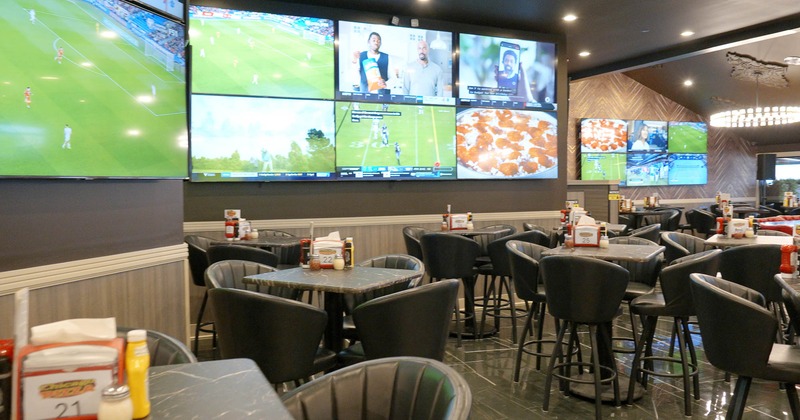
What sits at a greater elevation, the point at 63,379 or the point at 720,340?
the point at 63,379

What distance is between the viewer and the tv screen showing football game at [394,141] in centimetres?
619

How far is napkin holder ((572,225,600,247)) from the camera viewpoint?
4176mm

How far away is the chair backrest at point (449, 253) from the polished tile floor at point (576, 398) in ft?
2.22

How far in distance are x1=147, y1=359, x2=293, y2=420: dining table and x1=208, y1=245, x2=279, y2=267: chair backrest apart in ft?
8.54

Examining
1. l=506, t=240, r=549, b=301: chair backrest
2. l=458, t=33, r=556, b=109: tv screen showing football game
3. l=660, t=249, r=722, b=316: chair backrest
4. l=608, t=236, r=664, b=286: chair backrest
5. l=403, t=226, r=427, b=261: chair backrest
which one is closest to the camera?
l=660, t=249, r=722, b=316: chair backrest

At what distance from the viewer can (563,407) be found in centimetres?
366

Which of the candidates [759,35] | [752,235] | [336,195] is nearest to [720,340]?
[752,235]

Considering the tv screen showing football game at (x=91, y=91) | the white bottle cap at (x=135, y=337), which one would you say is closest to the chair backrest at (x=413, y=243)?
the tv screen showing football game at (x=91, y=91)

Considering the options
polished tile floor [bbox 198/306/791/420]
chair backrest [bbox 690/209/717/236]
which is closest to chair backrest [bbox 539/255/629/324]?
polished tile floor [bbox 198/306/791/420]

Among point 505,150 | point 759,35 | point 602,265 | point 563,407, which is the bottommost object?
point 563,407

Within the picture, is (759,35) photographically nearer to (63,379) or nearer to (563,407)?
(563,407)

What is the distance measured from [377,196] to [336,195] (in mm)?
461

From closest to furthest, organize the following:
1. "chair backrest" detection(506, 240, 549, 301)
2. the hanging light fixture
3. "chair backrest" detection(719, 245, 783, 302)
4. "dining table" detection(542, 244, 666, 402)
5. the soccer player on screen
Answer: the soccer player on screen, "dining table" detection(542, 244, 666, 402), "chair backrest" detection(506, 240, 549, 301), "chair backrest" detection(719, 245, 783, 302), the hanging light fixture

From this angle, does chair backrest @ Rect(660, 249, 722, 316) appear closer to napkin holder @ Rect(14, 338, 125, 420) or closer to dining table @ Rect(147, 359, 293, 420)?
dining table @ Rect(147, 359, 293, 420)
